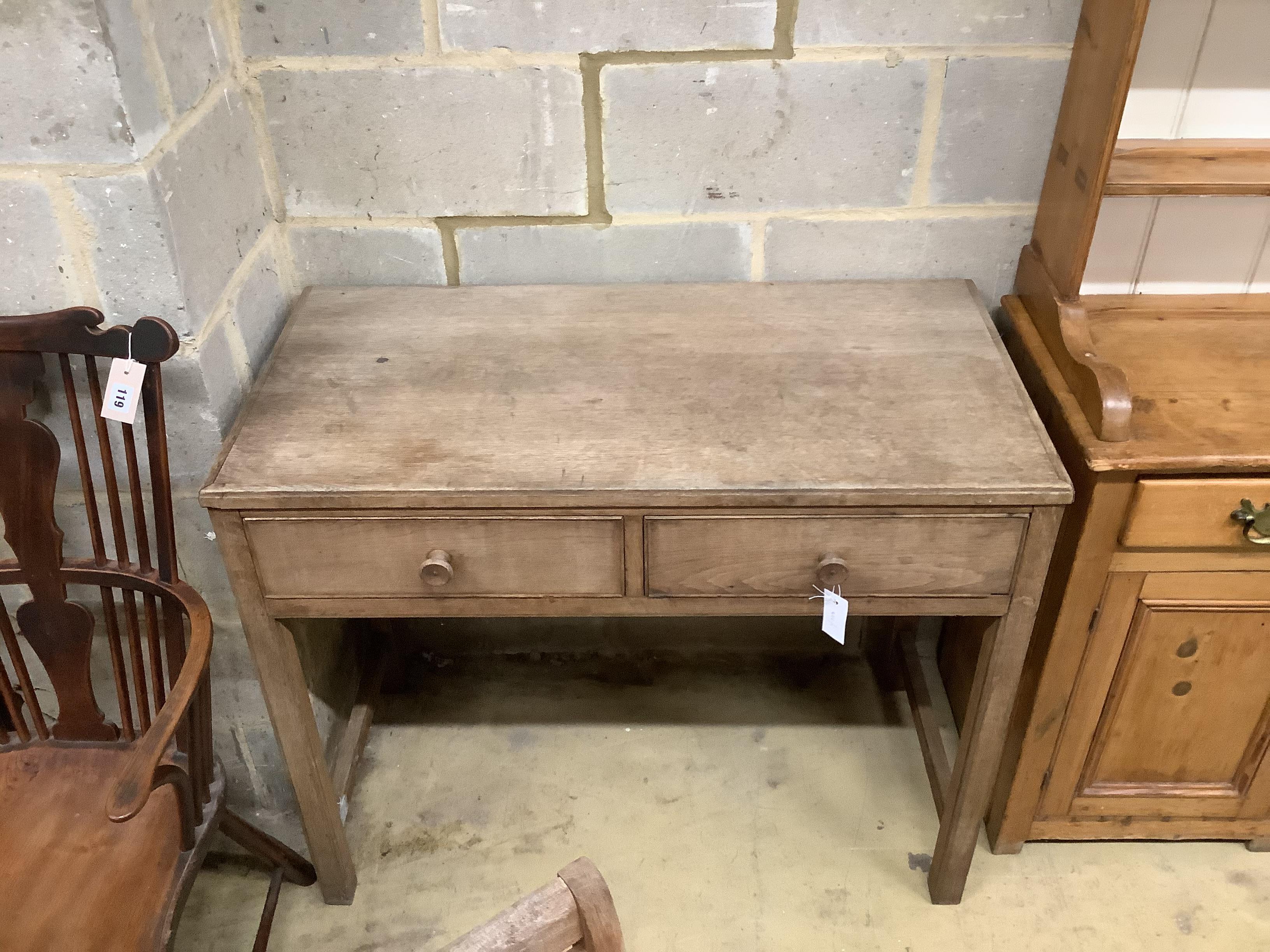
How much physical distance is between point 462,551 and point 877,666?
1.14 metres

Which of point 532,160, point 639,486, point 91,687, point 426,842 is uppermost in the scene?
point 532,160

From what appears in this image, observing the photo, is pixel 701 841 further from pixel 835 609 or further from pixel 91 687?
pixel 91 687

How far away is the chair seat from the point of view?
1122 millimetres

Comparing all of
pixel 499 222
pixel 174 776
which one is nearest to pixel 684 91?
pixel 499 222

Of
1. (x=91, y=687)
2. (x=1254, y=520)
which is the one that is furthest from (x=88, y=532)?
(x=1254, y=520)

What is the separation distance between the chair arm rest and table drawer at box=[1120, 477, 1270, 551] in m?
1.17

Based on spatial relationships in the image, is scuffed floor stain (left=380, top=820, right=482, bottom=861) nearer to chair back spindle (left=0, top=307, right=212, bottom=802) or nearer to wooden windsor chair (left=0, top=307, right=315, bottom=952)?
wooden windsor chair (left=0, top=307, right=315, bottom=952)

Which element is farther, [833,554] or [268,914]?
[268,914]

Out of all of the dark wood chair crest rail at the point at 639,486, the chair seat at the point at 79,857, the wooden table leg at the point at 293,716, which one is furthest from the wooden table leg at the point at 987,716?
the chair seat at the point at 79,857

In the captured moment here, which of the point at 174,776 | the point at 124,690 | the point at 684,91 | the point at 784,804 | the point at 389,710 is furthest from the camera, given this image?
the point at 389,710

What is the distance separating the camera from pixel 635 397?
1300mm

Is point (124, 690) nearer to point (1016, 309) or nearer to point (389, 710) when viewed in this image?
point (389, 710)

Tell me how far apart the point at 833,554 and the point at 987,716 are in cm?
38

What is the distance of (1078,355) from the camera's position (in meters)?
1.33
